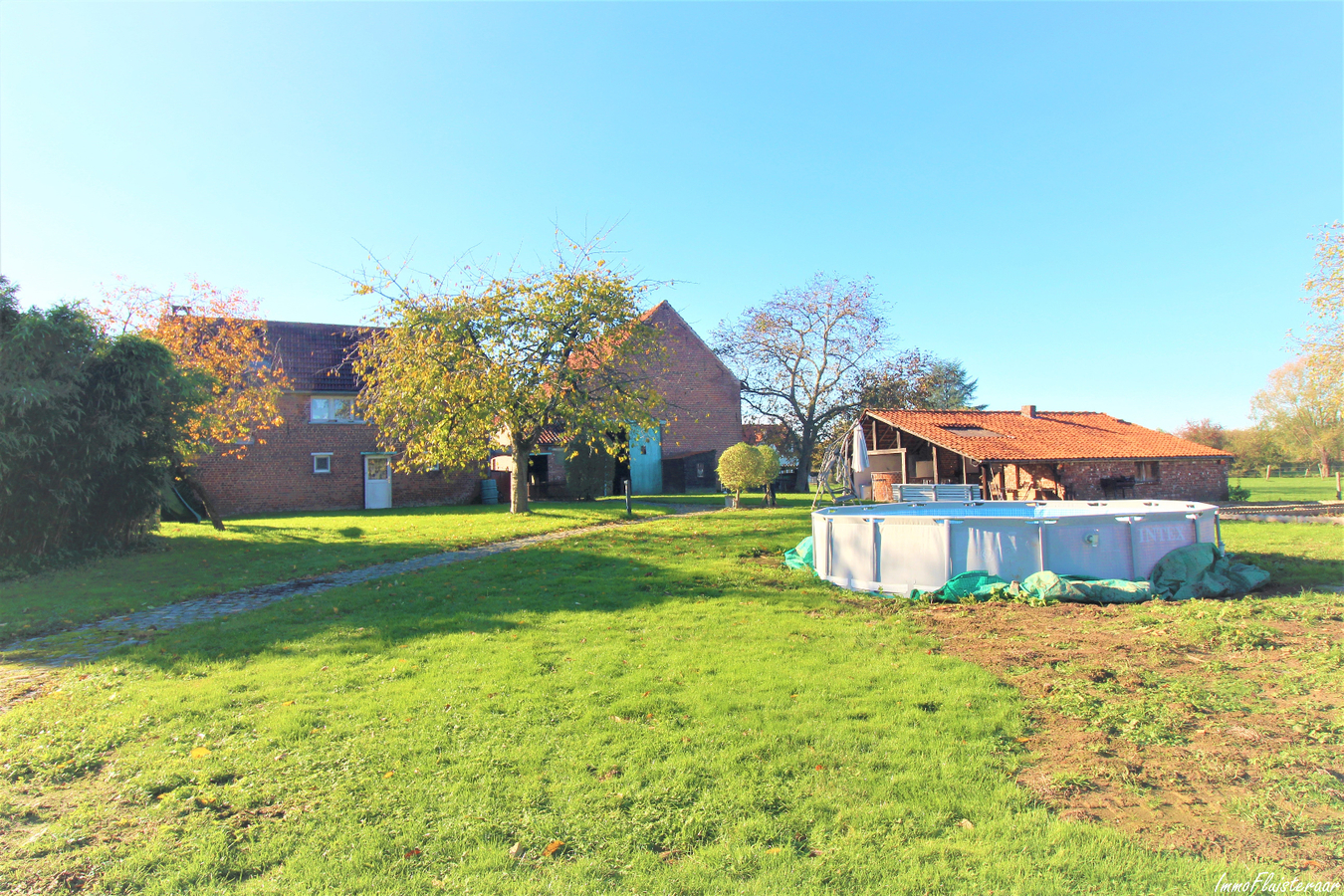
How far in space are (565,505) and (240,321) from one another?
11.9 m

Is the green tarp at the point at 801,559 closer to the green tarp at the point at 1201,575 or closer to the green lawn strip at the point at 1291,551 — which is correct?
the green tarp at the point at 1201,575

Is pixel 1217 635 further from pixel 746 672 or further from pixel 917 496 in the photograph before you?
pixel 917 496

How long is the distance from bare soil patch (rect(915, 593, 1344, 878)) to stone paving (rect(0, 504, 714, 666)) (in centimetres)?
860

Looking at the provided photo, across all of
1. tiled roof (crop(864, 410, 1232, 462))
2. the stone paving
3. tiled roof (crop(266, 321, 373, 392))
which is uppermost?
tiled roof (crop(266, 321, 373, 392))

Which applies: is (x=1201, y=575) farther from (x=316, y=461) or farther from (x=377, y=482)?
(x=316, y=461)

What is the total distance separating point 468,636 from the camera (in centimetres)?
735

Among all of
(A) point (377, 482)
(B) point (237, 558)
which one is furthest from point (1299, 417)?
(B) point (237, 558)

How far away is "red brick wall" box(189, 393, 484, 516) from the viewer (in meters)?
26.6

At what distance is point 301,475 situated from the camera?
27.5 m

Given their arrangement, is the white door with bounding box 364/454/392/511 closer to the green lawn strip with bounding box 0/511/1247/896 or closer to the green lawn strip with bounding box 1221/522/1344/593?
the green lawn strip with bounding box 0/511/1247/896

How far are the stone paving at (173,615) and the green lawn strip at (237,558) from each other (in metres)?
0.42

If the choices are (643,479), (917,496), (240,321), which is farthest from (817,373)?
(240,321)

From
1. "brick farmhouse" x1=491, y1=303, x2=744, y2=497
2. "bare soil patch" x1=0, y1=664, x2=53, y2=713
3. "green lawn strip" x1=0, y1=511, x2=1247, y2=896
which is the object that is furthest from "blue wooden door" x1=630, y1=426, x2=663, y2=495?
"bare soil patch" x1=0, y1=664, x2=53, y2=713

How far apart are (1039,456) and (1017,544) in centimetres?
1787
